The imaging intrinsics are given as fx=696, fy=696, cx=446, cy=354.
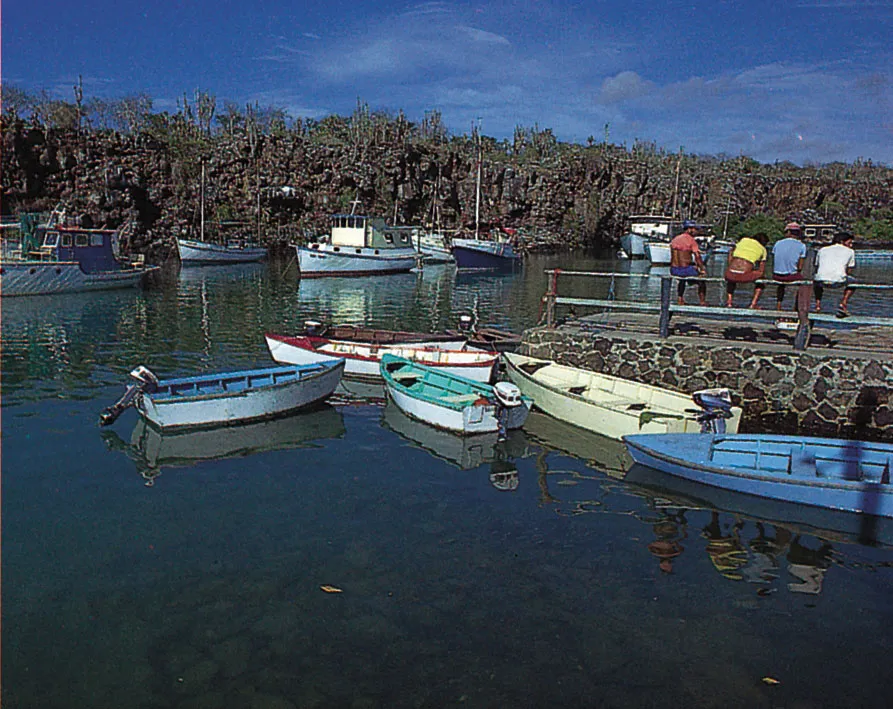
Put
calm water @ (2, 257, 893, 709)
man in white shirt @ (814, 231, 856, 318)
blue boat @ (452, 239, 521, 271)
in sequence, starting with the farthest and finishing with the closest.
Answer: blue boat @ (452, 239, 521, 271)
man in white shirt @ (814, 231, 856, 318)
calm water @ (2, 257, 893, 709)

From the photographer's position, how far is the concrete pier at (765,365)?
1291 cm

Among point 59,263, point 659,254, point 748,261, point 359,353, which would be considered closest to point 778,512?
point 748,261

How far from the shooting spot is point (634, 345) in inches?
584

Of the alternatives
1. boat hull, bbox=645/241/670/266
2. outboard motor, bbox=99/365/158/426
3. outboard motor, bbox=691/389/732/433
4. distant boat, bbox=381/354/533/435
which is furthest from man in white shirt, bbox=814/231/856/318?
boat hull, bbox=645/241/670/266

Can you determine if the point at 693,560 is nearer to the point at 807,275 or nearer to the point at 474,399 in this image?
the point at 474,399

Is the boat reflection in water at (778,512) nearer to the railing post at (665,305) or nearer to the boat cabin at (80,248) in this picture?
the railing post at (665,305)

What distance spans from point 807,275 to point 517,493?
290 inches

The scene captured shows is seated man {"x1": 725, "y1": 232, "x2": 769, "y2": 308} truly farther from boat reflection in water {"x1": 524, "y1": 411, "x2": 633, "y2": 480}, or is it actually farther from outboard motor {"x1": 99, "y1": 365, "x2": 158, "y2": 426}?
outboard motor {"x1": 99, "y1": 365, "x2": 158, "y2": 426}

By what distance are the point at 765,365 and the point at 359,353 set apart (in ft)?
30.5

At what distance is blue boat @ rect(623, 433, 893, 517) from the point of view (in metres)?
9.30

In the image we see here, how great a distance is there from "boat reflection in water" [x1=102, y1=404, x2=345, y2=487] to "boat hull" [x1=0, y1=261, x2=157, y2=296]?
2233 cm

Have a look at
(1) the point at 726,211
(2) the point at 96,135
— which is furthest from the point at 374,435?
(1) the point at 726,211

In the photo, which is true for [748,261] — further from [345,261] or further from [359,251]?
[359,251]

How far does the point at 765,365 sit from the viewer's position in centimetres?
1358
